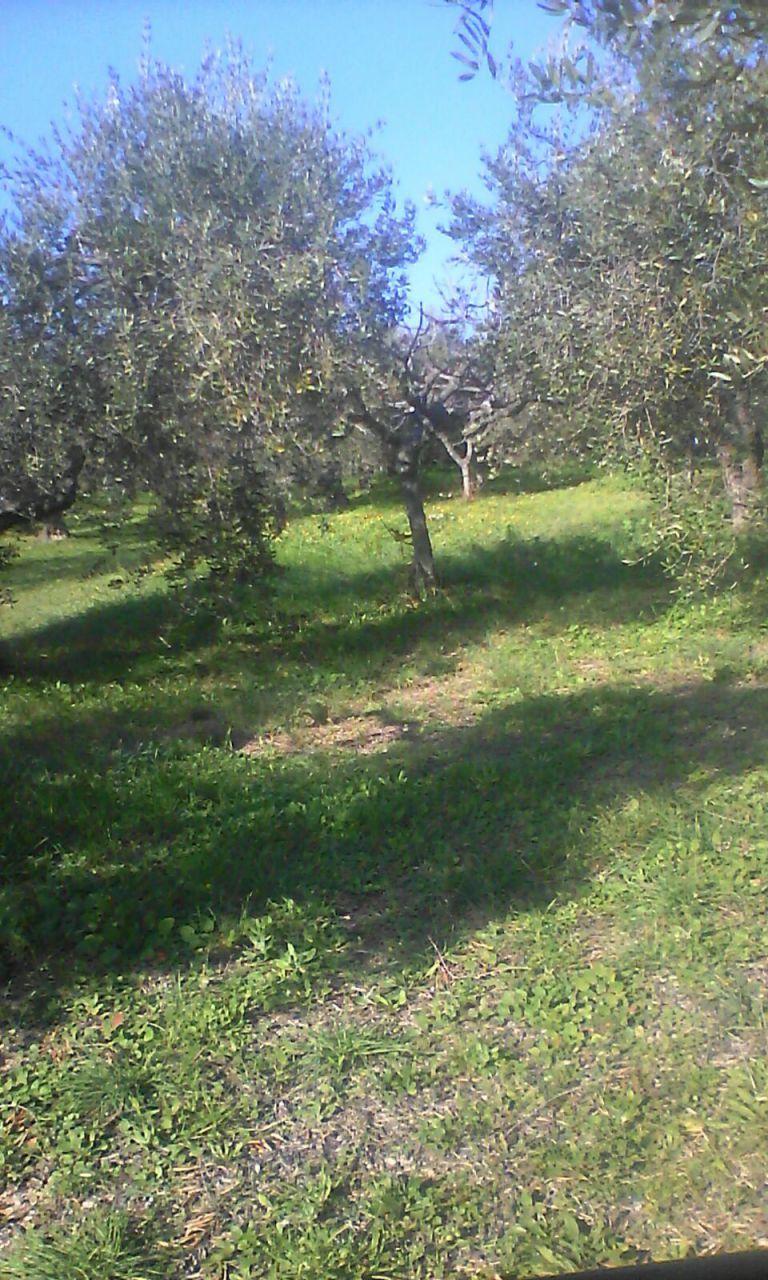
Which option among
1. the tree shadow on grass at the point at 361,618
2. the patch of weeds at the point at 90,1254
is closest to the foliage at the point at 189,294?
the tree shadow on grass at the point at 361,618

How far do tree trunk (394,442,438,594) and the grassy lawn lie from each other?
160 inches

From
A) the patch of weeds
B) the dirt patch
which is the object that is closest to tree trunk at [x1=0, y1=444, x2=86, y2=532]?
the dirt patch

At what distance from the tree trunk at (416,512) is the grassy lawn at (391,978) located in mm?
4069

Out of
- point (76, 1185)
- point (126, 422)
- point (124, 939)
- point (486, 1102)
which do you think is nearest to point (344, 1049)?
point (486, 1102)

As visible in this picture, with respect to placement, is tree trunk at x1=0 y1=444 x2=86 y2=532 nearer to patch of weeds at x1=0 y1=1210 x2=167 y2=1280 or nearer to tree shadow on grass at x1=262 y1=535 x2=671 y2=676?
tree shadow on grass at x1=262 y1=535 x2=671 y2=676

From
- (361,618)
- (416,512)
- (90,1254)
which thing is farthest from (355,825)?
(416,512)

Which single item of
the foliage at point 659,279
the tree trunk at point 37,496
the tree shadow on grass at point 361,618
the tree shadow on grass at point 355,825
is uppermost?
the foliage at point 659,279

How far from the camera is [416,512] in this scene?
12.5 metres

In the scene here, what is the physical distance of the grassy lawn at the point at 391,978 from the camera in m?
2.85

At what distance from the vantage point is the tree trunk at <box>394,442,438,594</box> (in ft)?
40.1

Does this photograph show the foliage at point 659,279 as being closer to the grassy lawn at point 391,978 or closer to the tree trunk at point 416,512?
Result: the grassy lawn at point 391,978

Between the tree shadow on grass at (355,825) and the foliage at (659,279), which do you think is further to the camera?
the foliage at (659,279)

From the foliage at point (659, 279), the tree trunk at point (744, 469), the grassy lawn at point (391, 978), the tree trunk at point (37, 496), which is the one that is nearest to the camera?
the grassy lawn at point (391, 978)

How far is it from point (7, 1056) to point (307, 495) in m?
6.25
